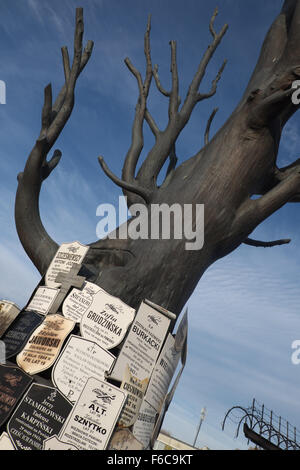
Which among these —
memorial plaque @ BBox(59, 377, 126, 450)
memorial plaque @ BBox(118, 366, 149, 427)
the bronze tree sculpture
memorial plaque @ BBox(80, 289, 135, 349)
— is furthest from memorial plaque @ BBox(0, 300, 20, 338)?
memorial plaque @ BBox(118, 366, 149, 427)

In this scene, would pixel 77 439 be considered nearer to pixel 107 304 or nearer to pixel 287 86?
pixel 107 304

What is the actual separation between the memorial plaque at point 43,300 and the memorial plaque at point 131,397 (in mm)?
1064

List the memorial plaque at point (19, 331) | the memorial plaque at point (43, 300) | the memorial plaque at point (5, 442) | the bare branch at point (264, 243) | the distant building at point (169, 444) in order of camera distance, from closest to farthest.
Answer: the memorial plaque at point (5, 442) < the memorial plaque at point (19, 331) < the memorial plaque at point (43, 300) < the bare branch at point (264, 243) < the distant building at point (169, 444)

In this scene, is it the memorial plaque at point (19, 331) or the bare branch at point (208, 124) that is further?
the bare branch at point (208, 124)

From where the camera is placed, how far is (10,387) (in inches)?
116

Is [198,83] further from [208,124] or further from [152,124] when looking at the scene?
[152,124]

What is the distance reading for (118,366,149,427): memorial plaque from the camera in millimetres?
3035

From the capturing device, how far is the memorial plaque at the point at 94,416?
2.79m

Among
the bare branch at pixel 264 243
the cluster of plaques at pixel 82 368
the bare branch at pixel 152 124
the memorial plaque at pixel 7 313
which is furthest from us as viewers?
the bare branch at pixel 152 124

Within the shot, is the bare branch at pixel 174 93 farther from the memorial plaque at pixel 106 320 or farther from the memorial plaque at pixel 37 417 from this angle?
the memorial plaque at pixel 37 417

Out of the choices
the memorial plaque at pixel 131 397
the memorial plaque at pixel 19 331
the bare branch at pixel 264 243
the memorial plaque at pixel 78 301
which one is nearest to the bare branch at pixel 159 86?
the bare branch at pixel 264 243

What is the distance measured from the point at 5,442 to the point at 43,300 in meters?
1.33

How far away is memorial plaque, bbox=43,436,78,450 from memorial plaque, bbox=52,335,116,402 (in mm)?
314

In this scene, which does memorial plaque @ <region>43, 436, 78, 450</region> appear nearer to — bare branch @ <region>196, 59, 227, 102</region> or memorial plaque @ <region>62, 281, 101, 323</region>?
memorial plaque @ <region>62, 281, 101, 323</region>
